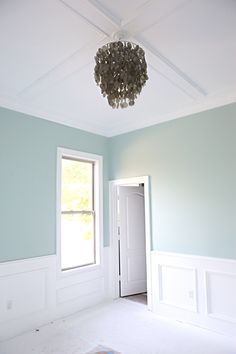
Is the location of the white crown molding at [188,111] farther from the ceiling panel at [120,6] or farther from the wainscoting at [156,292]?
the wainscoting at [156,292]

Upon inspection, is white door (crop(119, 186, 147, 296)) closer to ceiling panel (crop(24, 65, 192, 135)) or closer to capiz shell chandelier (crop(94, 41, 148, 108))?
ceiling panel (crop(24, 65, 192, 135))

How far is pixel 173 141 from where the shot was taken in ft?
12.8

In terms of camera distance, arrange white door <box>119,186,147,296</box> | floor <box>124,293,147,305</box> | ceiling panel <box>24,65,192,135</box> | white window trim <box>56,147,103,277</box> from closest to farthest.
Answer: ceiling panel <box>24,65,192,135</box>
white window trim <box>56,147,103,277</box>
floor <box>124,293,147,305</box>
white door <box>119,186,147,296</box>

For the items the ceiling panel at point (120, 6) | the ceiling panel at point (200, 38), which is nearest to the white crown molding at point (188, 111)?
the ceiling panel at point (200, 38)

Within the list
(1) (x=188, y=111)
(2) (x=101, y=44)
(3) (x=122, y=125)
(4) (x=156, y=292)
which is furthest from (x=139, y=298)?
(2) (x=101, y=44)

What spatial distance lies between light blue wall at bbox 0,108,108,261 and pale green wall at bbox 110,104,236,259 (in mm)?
1441

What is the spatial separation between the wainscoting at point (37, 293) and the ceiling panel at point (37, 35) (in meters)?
2.34

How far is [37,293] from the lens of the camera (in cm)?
353

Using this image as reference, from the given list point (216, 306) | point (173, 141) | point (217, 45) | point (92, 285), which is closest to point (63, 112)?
point (173, 141)

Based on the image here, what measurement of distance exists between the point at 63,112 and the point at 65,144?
49cm

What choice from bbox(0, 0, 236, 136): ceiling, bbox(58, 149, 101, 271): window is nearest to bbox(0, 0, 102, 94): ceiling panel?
bbox(0, 0, 236, 136): ceiling

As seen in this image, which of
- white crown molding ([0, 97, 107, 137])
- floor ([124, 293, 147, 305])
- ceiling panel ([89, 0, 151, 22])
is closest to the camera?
ceiling panel ([89, 0, 151, 22])

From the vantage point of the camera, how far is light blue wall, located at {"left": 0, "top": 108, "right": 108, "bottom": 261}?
10.9ft

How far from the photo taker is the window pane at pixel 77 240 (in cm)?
404
